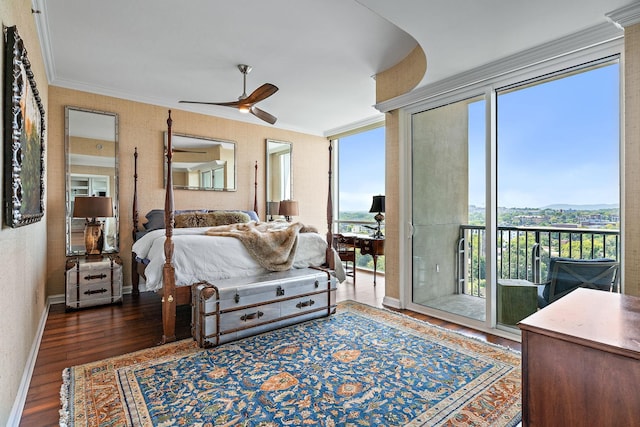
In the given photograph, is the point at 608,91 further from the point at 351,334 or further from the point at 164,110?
the point at 164,110

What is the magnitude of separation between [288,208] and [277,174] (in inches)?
30.9

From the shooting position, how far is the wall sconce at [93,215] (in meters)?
3.83

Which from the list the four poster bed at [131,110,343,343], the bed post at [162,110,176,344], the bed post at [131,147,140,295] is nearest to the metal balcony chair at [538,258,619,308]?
the four poster bed at [131,110,343,343]

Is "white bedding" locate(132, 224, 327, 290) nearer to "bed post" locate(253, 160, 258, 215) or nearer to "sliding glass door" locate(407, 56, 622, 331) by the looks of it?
"sliding glass door" locate(407, 56, 622, 331)

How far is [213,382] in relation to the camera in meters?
2.13

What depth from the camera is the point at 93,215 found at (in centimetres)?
387

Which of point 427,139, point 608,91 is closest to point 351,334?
point 427,139

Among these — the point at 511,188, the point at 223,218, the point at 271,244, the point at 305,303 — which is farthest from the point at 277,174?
the point at 511,188

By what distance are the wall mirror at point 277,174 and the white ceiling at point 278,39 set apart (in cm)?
155

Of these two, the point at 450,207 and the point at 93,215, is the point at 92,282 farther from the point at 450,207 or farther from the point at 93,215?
the point at 450,207

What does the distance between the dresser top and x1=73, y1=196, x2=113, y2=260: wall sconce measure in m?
4.27

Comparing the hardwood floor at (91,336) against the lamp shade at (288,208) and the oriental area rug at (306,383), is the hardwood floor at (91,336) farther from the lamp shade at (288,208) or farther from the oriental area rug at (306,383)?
the lamp shade at (288,208)

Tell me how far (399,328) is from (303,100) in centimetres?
337

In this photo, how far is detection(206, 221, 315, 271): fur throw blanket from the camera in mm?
3256
